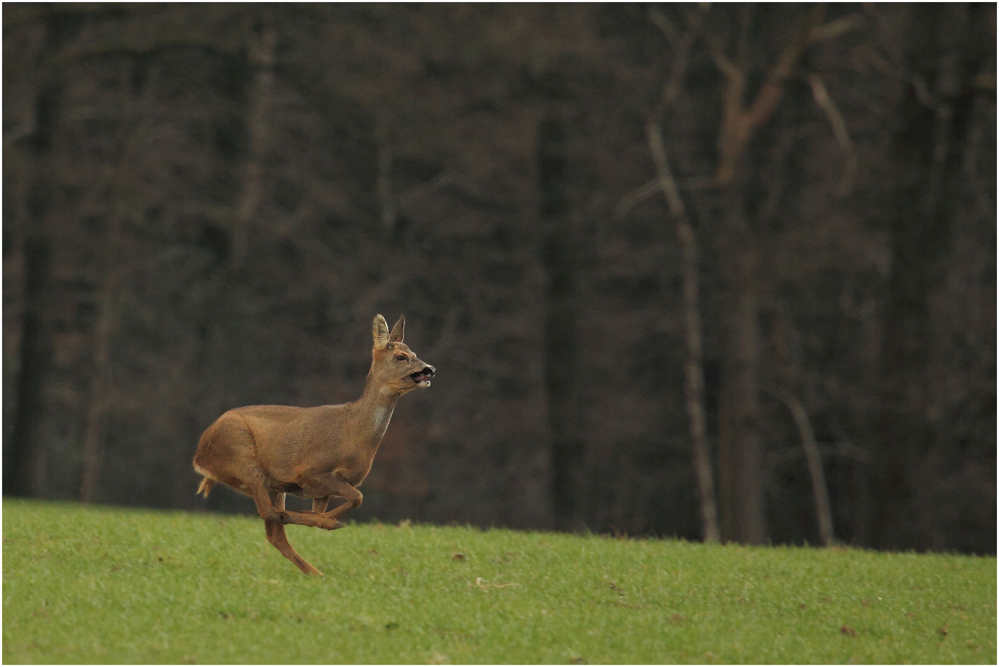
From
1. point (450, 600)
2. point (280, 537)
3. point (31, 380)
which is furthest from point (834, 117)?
point (280, 537)

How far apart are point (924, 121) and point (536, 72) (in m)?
8.23

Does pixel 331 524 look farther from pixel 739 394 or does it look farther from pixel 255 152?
pixel 255 152

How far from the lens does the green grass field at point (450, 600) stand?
920 centimetres

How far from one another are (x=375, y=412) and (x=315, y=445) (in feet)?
1.55

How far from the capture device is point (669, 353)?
1182 inches

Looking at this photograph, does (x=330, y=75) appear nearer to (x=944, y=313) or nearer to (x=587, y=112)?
(x=587, y=112)

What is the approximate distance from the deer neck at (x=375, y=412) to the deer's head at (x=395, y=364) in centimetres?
5

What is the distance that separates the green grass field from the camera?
9195 millimetres

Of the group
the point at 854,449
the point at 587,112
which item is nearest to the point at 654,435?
the point at 854,449

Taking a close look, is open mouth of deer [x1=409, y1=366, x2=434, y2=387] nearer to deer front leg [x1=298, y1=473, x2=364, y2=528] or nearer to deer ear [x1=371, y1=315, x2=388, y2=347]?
deer ear [x1=371, y1=315, x2=388, y2=347]

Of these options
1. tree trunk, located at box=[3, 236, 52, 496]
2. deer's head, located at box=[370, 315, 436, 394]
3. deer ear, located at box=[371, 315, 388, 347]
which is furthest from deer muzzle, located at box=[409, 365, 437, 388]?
tree trunk, located at box=[3, 236, 52, 496]

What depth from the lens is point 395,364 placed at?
980 centimetres

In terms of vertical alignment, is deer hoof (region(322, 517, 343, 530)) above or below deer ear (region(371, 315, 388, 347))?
below

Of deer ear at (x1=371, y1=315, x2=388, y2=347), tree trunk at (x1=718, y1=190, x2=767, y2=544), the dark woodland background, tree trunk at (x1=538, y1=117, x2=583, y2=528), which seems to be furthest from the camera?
tree trunk at (x1=538, y1=117, x2=583, y2=528)
